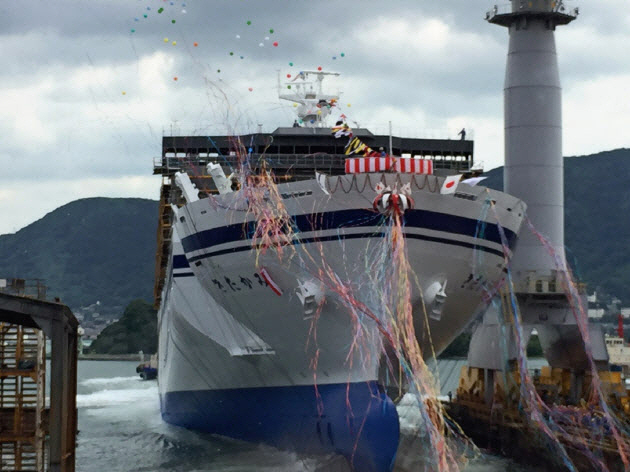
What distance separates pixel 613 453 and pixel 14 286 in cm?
1776

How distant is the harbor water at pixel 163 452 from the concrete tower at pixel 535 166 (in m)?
5.62

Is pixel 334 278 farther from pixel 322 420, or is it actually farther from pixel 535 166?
pixel 535 166

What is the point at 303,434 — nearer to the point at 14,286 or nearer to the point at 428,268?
the point at 428,268

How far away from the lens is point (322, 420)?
106ft

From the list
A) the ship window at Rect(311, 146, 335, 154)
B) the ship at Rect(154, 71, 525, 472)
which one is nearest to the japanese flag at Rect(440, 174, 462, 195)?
the ship at Rect(154, 71, 525, 472)

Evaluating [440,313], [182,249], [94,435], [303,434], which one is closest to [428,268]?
[440,313]

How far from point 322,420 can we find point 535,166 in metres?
15.9

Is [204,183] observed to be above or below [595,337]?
above

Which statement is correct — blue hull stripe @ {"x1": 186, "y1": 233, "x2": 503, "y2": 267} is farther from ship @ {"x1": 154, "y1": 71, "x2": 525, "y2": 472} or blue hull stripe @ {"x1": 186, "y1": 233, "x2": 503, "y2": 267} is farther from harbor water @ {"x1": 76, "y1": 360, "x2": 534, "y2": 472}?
harbor water @ {"x1": 76, "y1": 360, "x2": 534, "y2": 472}

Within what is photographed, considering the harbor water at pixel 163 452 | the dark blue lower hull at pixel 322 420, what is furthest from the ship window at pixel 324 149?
the harbor water at pixel 163 452

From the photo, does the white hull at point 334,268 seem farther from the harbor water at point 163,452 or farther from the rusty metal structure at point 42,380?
the rusty metal structure at point 42,380

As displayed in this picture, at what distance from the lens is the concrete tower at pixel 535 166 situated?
1657 inches

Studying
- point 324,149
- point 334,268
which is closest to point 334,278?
point 334,268

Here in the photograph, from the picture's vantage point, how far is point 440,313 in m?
30.7
